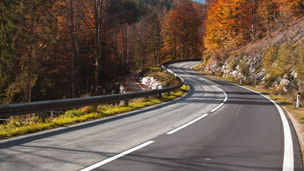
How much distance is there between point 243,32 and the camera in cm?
3944

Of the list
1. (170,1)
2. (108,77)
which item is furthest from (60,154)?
(170,1)

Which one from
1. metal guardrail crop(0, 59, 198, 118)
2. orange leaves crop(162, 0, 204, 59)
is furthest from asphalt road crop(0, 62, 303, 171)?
orange leaves crop(162, 0, 204, 59)

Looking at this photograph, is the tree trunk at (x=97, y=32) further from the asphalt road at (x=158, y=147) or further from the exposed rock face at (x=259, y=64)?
the exposed rock face at (x=259, y=64)

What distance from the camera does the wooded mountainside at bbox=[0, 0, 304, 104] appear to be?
1822 cm

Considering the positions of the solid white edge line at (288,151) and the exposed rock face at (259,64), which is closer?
the solid white edge line at (288,151)

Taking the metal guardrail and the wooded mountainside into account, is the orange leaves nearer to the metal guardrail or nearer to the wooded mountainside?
the wooded mountainside

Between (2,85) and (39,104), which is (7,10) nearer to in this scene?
(2,85)

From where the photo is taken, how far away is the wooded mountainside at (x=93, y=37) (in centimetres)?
1822

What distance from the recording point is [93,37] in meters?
30.1

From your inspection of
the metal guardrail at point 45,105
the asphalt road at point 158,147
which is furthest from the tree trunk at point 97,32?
the asphalt road at point 158,147

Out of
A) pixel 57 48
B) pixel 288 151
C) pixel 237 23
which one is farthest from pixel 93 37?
pixel 288 151

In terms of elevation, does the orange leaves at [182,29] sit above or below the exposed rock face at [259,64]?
above

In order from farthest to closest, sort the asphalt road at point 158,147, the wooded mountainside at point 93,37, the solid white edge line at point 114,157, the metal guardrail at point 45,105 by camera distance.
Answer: the wooded mountainside at point 93,37 < the metal guardrail at point 45,105 < the asphalt road at point 158,147 < the solid white edge line at point 114,157

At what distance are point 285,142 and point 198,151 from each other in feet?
8.48
